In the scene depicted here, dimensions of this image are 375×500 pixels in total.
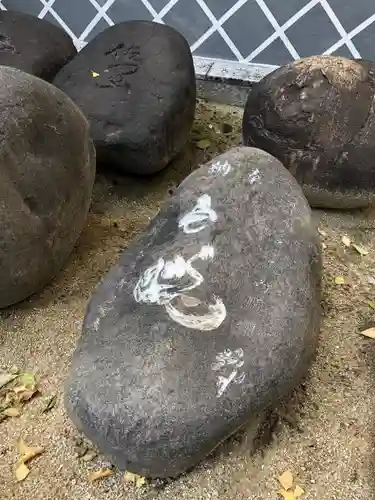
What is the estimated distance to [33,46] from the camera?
152cm

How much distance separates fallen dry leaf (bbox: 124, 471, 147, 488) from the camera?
2.97ft

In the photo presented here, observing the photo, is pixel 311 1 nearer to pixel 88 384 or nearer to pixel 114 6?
pixel 114 6

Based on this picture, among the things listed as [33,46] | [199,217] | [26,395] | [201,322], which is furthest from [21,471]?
[33,46]

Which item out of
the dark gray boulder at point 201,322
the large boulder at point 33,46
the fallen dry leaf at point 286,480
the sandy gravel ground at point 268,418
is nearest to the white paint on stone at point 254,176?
the dark gray boulder at point 201,322

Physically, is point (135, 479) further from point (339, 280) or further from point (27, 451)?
point (339, 280)

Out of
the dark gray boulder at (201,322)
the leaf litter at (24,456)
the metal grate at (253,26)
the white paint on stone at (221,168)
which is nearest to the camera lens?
the dark gray boulder at (201,322)

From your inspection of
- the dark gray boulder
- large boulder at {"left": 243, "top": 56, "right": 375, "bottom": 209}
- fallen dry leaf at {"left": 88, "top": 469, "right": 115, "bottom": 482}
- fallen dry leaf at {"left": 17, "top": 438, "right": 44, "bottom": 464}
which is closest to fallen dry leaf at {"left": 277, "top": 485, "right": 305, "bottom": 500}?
the dark gray boulder

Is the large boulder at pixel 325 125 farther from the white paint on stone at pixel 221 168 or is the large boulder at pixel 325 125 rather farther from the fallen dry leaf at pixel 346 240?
the white paint on stone at pixel 221 168

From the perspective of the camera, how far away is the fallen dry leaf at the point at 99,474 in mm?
919

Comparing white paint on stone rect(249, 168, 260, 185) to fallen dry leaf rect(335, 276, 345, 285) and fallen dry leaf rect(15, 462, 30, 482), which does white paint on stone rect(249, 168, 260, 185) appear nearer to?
fallen dry leaf rect(335, 276, 345, 285)

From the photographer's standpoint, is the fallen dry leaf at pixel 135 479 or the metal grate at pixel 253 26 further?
the metal grate at pixel 253 26

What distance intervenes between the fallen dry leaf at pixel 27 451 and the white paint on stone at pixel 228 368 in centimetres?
29

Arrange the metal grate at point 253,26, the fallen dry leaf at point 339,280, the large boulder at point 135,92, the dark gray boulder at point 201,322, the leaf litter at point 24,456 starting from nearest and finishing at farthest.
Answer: the dark gray boulder at point 201,322 → the leaf litter at point 24,456 → the fallen dry leaf at point 339,280 → the large boulder at point 135,92 → the metal grate at point 253,26

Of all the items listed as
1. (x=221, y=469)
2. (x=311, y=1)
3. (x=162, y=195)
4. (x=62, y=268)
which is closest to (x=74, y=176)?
(x=62, y=268)
